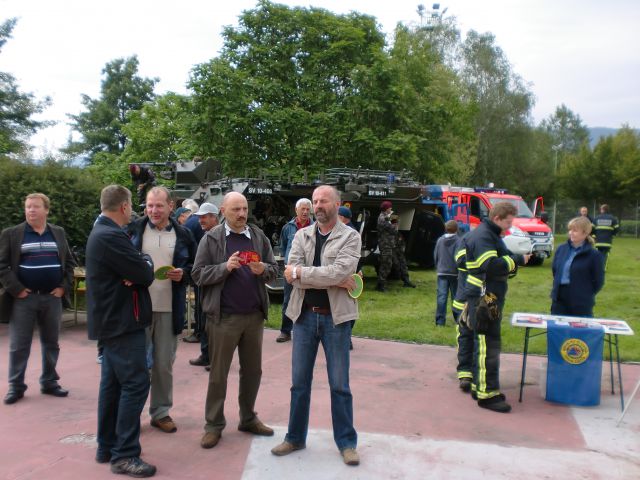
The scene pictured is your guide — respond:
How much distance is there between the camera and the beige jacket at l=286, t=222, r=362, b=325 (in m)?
4.15

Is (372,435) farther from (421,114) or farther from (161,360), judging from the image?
(421,114)

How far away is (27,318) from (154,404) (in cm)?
177

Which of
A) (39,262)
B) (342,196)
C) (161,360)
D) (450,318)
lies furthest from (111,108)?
(161,360)

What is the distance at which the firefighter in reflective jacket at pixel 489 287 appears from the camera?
18.2 ft

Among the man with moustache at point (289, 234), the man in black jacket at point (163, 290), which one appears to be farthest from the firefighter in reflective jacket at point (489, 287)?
the man in black jacket at point (163, 290)

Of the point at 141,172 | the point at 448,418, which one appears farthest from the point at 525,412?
the point at 141,172

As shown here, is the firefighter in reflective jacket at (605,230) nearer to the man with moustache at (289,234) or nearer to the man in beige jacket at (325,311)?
the man with moustache at (289,234)

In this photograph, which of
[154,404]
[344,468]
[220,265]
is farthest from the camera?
[154,404]

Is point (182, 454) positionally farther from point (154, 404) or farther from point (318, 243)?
point (318, 243)

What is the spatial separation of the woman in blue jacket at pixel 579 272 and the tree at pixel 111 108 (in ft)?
137

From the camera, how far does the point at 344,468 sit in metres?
4.19

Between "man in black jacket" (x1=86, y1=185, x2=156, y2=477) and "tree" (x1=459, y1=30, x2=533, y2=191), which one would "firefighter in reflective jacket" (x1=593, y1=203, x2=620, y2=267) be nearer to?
"man in black jacket" (x1=86, y1=185, x2=156, y2=477)

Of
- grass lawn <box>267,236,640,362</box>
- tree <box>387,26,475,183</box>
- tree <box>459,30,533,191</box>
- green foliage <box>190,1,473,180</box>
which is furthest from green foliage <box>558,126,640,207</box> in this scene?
grass lawn <box>267,236,640,362</box>

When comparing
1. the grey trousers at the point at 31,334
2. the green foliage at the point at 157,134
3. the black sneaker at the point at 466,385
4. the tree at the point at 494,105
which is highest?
the tree at the point at 494,105
